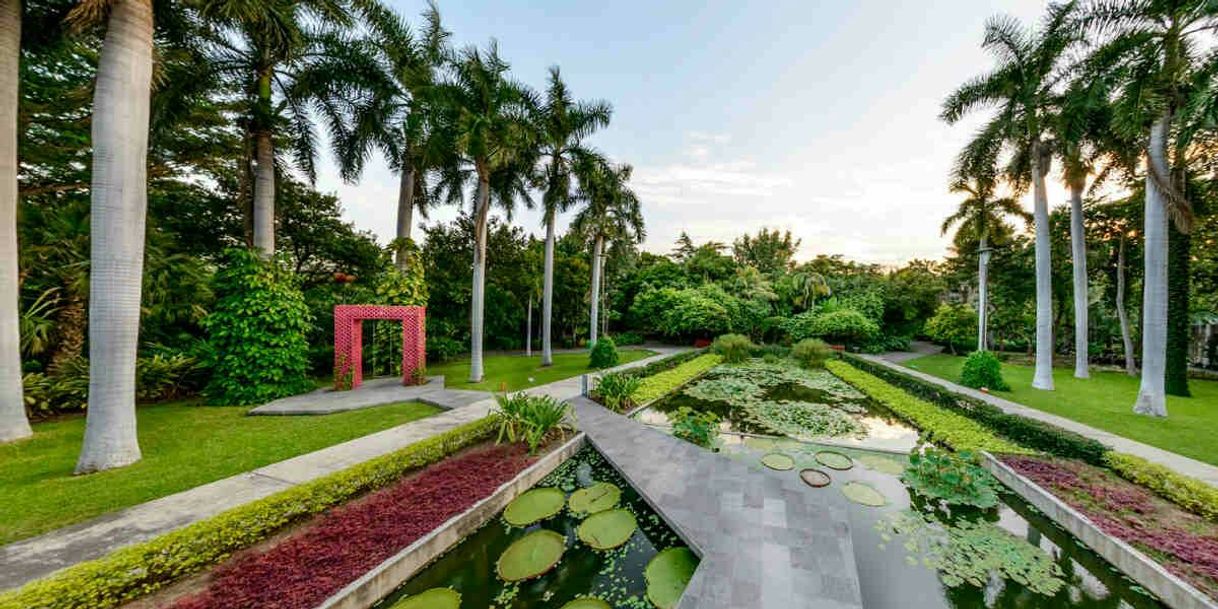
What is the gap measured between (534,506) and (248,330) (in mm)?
8041

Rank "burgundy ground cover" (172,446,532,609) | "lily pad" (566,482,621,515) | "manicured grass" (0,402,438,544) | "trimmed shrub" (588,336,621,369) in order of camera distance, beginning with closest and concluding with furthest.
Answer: "burgundy ground cover" (172,446,532,609) → "manicured grass" (0,402,438,544) → "lily pad" (566,482,621,515) → "trimmed shrub" (588,336,621,369)

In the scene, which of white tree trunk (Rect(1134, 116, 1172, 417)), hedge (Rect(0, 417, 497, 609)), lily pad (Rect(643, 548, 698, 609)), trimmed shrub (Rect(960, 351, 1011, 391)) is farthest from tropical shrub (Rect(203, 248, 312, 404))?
white tree trunk (Rect(1134, 116, 1172, 417))

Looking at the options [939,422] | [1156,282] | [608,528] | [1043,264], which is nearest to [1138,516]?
[939,422]

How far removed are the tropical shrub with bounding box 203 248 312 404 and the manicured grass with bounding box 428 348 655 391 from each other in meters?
4.08

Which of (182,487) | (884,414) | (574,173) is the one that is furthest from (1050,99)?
(182,487)

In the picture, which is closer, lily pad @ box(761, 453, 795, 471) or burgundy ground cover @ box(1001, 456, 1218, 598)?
burgundy ground cover @ box(1001, 456, 1218, 598)

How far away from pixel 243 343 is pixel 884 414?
48.9 ft

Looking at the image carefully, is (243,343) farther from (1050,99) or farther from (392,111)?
(1050,99)

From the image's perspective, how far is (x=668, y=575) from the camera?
3.46 m

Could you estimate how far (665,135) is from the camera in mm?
15477

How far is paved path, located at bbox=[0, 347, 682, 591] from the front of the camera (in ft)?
10.2

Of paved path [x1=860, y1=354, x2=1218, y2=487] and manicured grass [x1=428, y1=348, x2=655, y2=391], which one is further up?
paved path [x1=860, y1=354, x2=1218, y2=487]

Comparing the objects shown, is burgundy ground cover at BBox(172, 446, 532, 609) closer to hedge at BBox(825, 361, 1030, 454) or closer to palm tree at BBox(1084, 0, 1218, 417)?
hedge at BBox(825, 361, 1030, 454)

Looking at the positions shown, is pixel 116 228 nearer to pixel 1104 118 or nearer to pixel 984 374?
pixel 984 374
